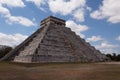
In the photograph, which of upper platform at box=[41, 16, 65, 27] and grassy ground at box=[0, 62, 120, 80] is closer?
grassy ground at box=[0, 62, 120, 80]

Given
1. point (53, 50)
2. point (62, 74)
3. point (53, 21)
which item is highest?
point (53, 21)

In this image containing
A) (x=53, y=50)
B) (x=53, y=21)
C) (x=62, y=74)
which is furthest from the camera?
(x=53, y=21)

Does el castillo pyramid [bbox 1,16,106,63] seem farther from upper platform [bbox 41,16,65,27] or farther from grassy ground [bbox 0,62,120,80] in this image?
grassy ground [bbox 0,62,120,80]

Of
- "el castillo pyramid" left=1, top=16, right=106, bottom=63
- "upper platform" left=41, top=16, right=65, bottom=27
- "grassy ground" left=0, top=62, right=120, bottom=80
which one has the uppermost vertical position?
"upper platform" left=41, top=16, right=65, bottom=27

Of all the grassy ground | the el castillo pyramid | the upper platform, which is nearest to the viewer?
the grassy ground

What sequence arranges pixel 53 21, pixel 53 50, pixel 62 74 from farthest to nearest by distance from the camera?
pixel 53 21 → pixel 53 50 → pixel 62 74

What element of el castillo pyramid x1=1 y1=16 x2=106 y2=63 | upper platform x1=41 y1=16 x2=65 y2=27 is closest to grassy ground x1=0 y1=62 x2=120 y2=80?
el castillo pyramid x1=1 y1=16 x2=106 y2=63

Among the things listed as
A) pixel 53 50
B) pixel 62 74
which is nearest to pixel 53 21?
pixel 53 50

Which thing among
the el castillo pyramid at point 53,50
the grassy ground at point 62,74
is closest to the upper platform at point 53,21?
the el castillo pyramid at point 53,50

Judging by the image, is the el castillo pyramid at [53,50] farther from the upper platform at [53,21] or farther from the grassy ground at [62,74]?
the grassy ground at [62,74]

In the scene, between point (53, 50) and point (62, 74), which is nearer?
point (62, 74)

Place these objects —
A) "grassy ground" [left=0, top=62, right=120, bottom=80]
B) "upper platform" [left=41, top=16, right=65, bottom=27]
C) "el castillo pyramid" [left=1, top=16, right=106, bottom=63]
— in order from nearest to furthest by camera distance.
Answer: "grassy ground" [left=0, top=62, right=120, bottom=80] → "el castillo pyramid" [left=1, top=16, right=106, bottom=63] → "upper platform" [left=41, top=16, right=65, bottom=27]

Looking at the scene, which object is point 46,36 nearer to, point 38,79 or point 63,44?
point 63,44

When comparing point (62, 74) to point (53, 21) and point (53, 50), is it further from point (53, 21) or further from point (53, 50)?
point (53, 21)
